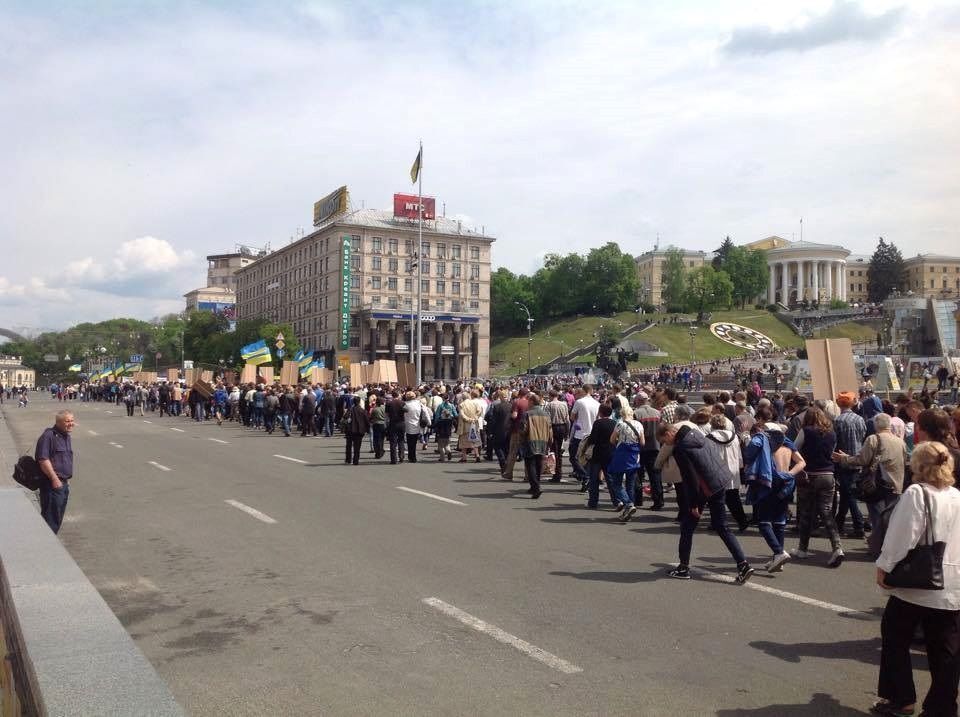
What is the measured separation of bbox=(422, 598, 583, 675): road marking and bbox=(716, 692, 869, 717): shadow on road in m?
1.14

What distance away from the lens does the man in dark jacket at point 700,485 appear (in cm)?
829

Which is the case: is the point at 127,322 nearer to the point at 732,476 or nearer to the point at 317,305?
the point at 317,305

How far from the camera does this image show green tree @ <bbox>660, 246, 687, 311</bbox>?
5433 inches

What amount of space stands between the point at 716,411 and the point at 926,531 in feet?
20.2

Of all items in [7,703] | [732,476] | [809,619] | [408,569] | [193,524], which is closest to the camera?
[7,703]

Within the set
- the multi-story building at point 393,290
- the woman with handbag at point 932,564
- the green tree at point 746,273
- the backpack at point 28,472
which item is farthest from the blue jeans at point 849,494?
the green tree at point 746,273

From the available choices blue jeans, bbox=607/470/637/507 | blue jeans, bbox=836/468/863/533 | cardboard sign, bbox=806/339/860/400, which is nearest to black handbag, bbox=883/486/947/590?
blue jeans, bbox=836/468/863/533

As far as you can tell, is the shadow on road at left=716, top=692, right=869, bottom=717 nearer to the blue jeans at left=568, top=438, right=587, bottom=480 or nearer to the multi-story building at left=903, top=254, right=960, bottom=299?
the blue jeans at left=568, top=438, right=587, bottom=480

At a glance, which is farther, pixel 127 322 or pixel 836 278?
pixel 127 322

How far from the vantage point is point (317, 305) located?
4368 inches

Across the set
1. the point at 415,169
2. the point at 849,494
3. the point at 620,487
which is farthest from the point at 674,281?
the point at 849,494

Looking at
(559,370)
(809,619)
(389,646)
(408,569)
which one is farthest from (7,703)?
(559,370)

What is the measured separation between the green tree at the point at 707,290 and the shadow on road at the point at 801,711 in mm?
127011

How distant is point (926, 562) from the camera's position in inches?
182
